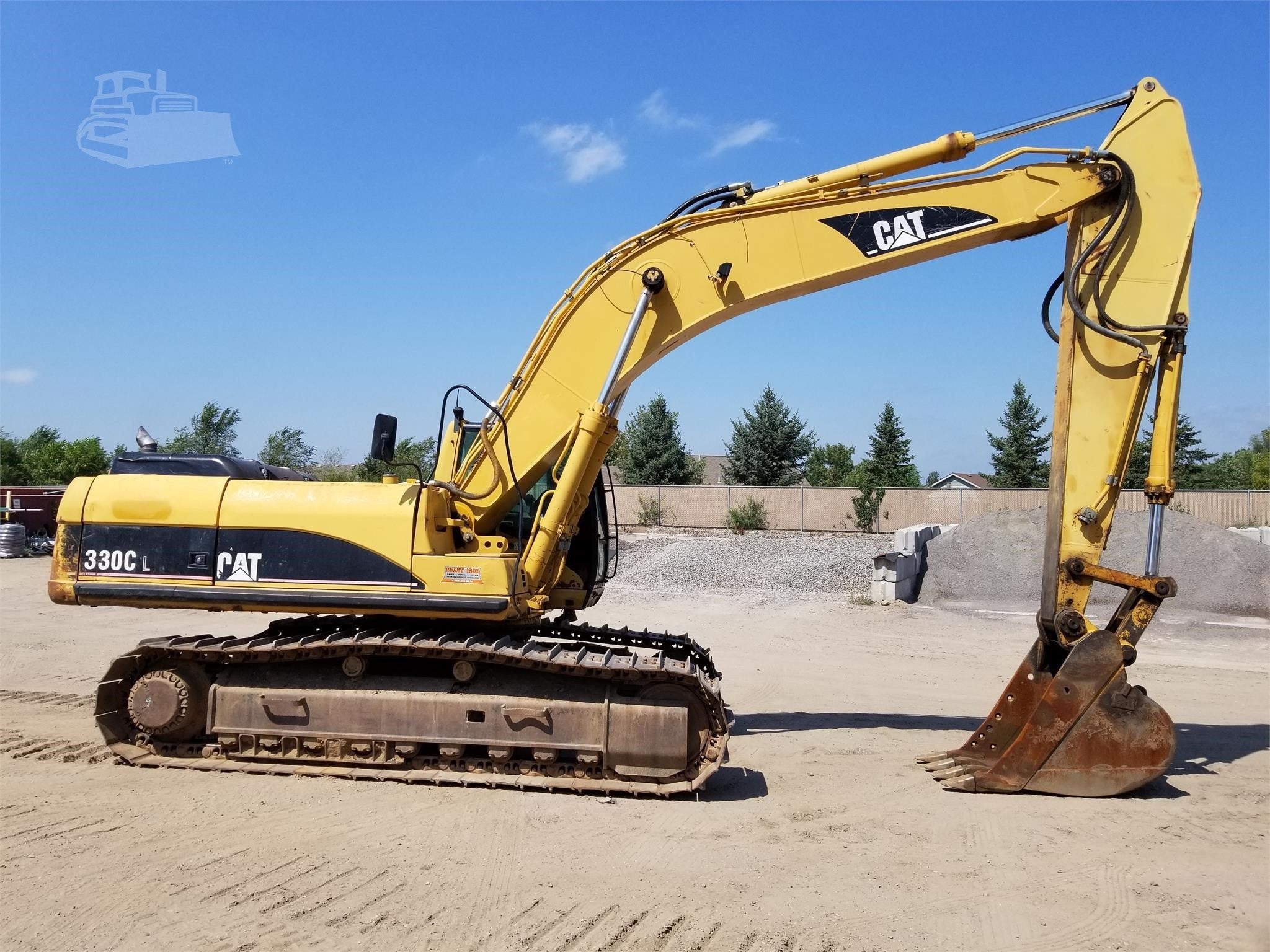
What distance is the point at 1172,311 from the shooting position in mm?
6348

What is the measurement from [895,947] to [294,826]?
140 inches

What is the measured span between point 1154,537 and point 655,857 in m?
4.09

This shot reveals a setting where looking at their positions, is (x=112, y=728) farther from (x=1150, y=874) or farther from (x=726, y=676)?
(x=1150, y=874)

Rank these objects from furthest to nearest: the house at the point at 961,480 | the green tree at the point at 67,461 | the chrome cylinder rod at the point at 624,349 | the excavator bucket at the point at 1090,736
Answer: the house at the point at 961,480
the green tree at the point at 67,461
the chrome cylinder rod at the point at 624,349
the excavator bucket at the point at 1090,736

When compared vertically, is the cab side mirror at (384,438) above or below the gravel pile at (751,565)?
above

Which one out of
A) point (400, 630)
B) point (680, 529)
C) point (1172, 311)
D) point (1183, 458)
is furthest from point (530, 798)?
point (1183, 458)

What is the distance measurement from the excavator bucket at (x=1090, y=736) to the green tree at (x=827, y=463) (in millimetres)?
42769

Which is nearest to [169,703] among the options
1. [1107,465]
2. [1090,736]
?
[1090,736]

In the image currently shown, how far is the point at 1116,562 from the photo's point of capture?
682 inches

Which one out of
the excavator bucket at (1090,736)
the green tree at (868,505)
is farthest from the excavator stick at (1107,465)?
the green tree at (868,505)

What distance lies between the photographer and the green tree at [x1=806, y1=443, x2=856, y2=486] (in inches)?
1921

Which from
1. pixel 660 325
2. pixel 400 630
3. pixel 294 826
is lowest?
pixel 294 826

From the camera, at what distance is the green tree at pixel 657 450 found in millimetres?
48594

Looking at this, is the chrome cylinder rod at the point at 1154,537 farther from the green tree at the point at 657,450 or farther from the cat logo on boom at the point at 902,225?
the green tree at the point at 657,450
